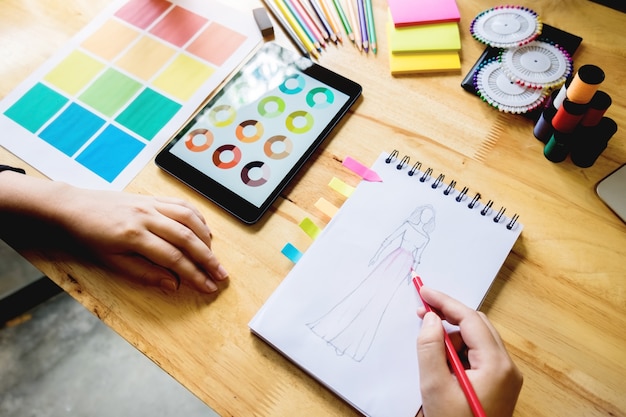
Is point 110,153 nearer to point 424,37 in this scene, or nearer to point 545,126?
point 424,37

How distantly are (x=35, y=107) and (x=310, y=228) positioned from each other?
489mm

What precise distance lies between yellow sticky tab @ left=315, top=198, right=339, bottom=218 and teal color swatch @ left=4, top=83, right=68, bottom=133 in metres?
0.44

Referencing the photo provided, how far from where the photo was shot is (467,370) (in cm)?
52

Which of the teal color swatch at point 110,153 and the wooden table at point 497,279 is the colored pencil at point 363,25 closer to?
the wooden table at point 497,279

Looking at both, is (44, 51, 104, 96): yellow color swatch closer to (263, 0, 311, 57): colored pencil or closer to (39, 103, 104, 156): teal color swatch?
(39, 103, 104, 156): teal color swatch

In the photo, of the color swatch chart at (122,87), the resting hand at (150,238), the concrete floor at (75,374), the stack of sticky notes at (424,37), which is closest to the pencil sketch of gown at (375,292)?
the resting hand at (150,238)

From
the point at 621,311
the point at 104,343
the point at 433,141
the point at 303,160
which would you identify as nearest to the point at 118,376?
the point at 104,343

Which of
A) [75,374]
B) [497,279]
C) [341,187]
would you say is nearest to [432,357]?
[497,279]

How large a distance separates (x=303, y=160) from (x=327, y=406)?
Answer: 324 mm

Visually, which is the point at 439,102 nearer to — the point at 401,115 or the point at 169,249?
the point at 401,115

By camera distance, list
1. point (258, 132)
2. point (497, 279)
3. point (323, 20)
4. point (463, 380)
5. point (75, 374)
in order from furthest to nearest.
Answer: point (75, 374)
point (323, 20)
point (258, 132)
point (497, 279)
point (463, 380)

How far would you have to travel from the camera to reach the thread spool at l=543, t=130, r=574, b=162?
2.09 ft

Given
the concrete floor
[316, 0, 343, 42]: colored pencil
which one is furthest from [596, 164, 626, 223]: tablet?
the concrete floor

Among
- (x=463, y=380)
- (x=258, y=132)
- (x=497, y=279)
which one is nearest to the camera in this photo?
(x=463, y=380)
